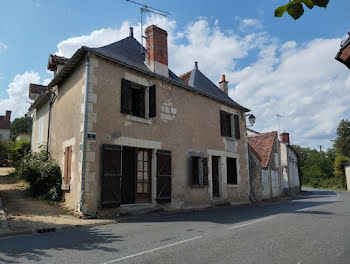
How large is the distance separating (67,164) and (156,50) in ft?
18.9

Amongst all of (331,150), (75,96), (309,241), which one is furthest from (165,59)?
(331,150)

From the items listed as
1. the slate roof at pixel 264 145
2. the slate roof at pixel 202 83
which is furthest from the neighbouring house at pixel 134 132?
the slate roof at pixel 264 145

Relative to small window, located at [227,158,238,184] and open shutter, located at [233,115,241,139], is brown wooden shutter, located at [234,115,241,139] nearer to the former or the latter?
open shutter, located at [233,115,241,139]

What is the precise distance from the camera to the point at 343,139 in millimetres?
47688

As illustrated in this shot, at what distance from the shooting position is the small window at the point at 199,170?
11.7m

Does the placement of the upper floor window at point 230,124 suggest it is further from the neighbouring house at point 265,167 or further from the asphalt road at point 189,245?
the asphalt road at point 189,245

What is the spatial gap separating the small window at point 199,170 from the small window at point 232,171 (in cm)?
280

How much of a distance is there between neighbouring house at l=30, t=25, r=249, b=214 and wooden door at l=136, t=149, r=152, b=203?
0.04 meters

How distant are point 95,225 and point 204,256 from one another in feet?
13.2

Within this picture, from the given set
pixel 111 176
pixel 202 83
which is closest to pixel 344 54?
pixel 111 176

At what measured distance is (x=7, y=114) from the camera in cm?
4381

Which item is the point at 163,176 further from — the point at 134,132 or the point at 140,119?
the point at 140,119

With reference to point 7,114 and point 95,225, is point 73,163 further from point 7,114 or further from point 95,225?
point 7,114

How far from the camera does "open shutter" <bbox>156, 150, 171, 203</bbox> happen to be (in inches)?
393
